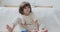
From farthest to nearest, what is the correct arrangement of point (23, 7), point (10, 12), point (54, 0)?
point (54, 0), point (10, 12), point (23, 7)

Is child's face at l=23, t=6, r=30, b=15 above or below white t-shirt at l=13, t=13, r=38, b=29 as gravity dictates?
above

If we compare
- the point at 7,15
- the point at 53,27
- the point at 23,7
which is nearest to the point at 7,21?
the point at 7,15

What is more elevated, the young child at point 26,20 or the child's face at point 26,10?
the child's face at point 26,10

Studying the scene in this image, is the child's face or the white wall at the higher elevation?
the child's face

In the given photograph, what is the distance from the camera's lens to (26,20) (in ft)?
2.33

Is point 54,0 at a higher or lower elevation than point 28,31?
higher

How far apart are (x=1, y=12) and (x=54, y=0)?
2.07ft

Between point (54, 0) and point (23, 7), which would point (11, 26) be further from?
point (54, 0)

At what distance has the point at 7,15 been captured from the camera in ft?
2.54

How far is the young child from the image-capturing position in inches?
27.0

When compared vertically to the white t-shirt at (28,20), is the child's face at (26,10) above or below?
above

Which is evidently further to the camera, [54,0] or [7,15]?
[54,0]

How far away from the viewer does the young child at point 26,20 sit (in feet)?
2.25

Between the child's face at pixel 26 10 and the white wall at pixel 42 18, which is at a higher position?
the child's face at pixel 26 10
